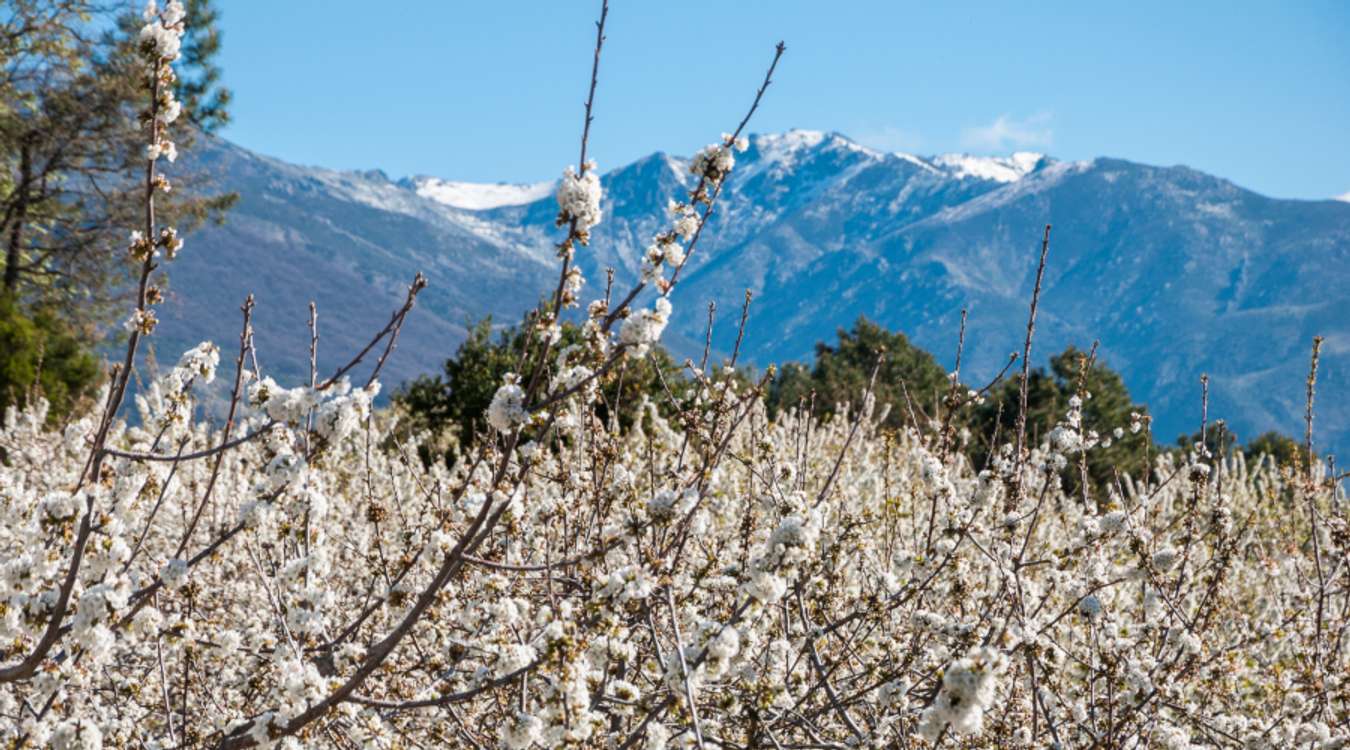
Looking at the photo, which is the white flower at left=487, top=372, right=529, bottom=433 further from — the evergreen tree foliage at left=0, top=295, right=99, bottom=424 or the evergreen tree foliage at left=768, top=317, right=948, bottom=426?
the evergreen tree foliage at left=768, top=317, right=948, bottom=426

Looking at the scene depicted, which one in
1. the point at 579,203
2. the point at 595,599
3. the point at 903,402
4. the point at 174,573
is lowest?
the point at 174,573

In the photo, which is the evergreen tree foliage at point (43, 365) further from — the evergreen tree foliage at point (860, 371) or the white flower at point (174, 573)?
the evergreen tree foliage at point (860, 371)

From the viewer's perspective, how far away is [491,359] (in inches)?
684

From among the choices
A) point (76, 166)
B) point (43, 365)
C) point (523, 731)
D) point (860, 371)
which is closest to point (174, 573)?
point (523, 731)

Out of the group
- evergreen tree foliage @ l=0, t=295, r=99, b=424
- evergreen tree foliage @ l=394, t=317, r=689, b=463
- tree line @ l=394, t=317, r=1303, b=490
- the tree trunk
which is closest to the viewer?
tree line @ l=394, t=317, r=1303, b=490

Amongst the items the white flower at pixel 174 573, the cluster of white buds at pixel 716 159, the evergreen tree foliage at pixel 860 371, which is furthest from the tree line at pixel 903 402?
the white flower at pixel 174 573

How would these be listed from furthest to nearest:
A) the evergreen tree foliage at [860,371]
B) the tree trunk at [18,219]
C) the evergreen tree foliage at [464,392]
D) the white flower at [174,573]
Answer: the evergreen tree foliage at [860,371]
the tree trunk at [18,219]
the evergreen tree foliage at [464,392]
the white flower at [174,573]

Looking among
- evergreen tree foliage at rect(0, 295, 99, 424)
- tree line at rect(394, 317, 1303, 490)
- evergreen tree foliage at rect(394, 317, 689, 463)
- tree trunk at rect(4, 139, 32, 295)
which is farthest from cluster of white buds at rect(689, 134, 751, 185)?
tree trunk at rect(4, 139, 32, 295)

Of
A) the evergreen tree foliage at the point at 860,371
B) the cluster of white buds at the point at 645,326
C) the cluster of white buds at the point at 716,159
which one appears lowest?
the cluster of white buds at the point at 645,326

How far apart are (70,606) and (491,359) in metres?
14.3

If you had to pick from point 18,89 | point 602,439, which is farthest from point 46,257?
point 602,439

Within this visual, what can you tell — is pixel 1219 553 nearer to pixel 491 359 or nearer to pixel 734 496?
pixel 734 496

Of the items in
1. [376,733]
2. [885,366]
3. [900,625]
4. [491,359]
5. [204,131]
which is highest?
[885,366]

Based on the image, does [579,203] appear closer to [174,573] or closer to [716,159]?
[716,159]
